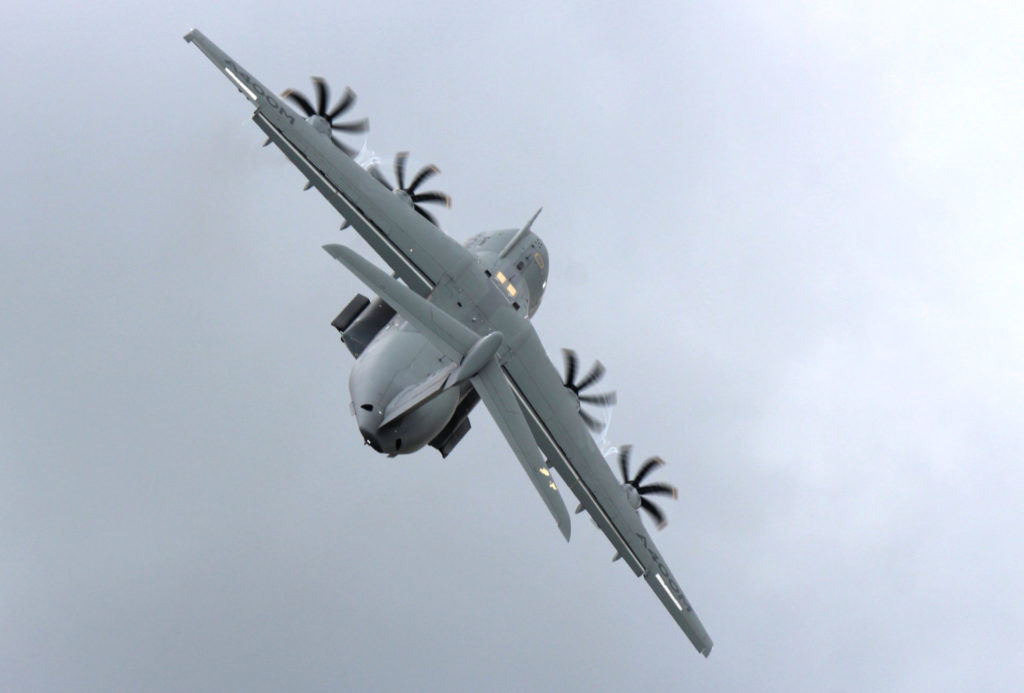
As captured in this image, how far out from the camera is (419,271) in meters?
43.6

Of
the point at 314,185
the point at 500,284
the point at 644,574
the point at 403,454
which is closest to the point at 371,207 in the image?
the point at 314,185

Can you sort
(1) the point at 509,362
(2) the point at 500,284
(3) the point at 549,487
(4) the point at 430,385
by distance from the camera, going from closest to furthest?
(3) the point at 549,487
(4) the point at 430,385
(1) the point at 509,362
(2) the point at 500,284

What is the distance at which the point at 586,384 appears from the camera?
43656 mm

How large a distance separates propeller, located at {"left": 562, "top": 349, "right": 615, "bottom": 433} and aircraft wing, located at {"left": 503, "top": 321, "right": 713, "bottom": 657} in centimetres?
59

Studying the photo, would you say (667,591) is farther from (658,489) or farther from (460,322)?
(460,322)

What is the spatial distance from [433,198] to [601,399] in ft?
36.8

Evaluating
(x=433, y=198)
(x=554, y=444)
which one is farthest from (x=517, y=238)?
(x=554, y=444)

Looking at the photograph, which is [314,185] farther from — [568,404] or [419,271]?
[568,404]

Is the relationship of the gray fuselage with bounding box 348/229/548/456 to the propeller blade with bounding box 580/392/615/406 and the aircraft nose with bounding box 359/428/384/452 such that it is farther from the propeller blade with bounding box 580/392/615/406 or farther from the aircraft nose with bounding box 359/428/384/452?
the propeller blade with bounding box 580/392/615/406

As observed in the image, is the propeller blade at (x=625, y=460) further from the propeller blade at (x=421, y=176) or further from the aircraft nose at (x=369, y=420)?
the propeller blade at (x=421, y=176)

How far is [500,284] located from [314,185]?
325 inches

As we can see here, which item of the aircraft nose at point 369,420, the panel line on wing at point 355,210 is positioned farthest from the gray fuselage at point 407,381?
the panel line on wing at point 355,210

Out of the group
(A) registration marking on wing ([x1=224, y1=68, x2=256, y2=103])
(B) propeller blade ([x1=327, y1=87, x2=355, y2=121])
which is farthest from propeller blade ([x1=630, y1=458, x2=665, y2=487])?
(A) registration marking on wing ([x1=224, y1=68, x2=256, y2=103])

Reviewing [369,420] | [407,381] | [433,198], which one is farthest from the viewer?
[433,198]
